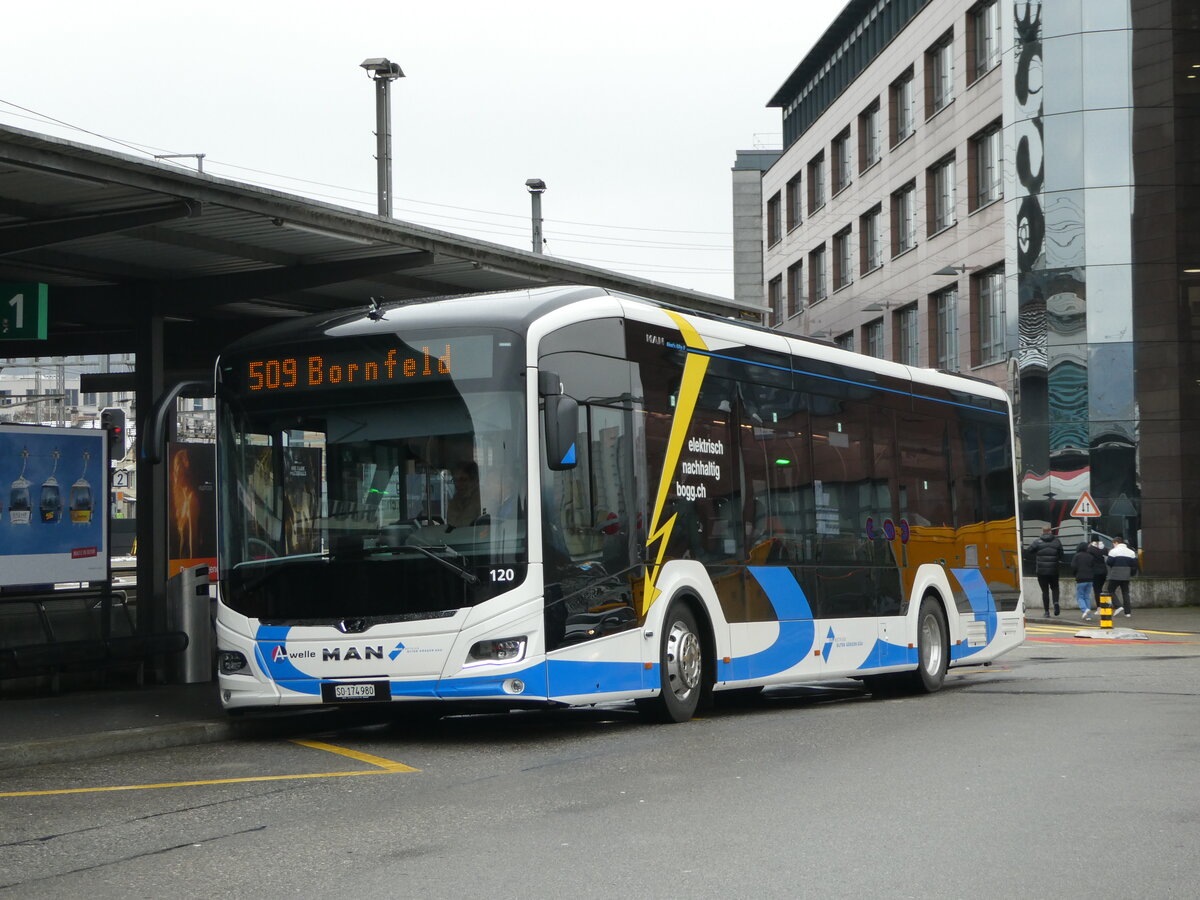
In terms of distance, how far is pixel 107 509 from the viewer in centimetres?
1562

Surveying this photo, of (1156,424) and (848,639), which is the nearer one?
(848,639)

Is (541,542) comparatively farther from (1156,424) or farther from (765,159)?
(765,159)

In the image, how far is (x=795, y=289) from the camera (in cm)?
6262

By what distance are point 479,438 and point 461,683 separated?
5.37ft

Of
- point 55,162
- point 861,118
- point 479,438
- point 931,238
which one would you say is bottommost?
point 479,438

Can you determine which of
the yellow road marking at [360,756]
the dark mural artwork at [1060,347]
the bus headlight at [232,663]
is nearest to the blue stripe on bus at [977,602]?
the yellow road marking at [360,756]

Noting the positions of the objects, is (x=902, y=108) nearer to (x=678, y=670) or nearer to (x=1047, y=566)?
(x=1047, y=566)

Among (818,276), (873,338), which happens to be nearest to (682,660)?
(873,338)

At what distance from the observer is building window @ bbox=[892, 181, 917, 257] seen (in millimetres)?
48844

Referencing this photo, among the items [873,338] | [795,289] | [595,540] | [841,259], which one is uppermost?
[841,259]

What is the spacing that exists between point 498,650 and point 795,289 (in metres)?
53.1

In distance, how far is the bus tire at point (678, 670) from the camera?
11.8m

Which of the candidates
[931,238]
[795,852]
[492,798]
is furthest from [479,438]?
[931,238]

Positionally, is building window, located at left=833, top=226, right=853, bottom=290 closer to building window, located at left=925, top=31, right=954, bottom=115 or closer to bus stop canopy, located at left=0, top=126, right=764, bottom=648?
building window, located at left=925, top=31, right=954, bottom=115
